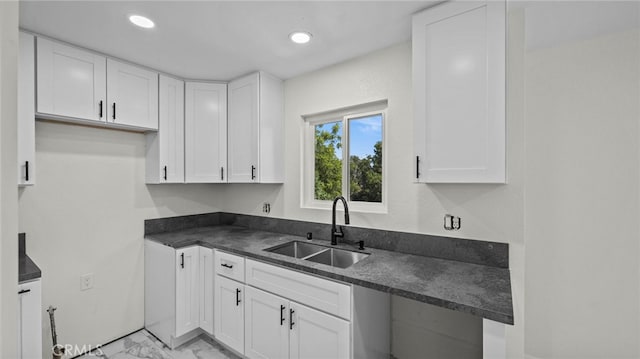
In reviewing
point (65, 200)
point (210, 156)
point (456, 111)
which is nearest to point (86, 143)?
point (65, 200)

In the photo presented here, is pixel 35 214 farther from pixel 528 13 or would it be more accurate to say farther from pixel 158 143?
pixel 528 13

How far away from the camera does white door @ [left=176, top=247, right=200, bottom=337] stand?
2279mm

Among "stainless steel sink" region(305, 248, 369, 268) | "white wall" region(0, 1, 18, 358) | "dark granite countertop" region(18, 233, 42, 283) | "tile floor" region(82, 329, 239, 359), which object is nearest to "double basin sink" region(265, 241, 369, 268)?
"stainless steel sink" region(305, 248, 369, 268)

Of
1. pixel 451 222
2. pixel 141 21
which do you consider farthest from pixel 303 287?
pixel 141 21

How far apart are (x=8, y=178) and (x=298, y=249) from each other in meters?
2.26

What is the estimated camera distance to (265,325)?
1.93m

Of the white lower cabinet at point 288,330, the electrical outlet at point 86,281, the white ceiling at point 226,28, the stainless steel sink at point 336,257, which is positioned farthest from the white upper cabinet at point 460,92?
the electrical outlet at point 86,281

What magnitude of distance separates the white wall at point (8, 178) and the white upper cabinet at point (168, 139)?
2561 millimetres

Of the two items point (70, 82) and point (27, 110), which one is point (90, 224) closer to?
point (27, 110)

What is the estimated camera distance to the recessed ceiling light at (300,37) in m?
1.90

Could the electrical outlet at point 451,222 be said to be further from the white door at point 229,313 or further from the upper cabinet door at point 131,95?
the upper cabinet door at point 131,95

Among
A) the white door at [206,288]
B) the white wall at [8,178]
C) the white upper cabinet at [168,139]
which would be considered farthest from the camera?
the white upper cabinet at [168,139]

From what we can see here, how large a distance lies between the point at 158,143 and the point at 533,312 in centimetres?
311

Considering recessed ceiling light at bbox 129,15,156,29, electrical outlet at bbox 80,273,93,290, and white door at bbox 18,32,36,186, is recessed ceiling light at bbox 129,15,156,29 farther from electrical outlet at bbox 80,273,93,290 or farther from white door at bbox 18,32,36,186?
electrical outlet at bbox 80,273,93,290
